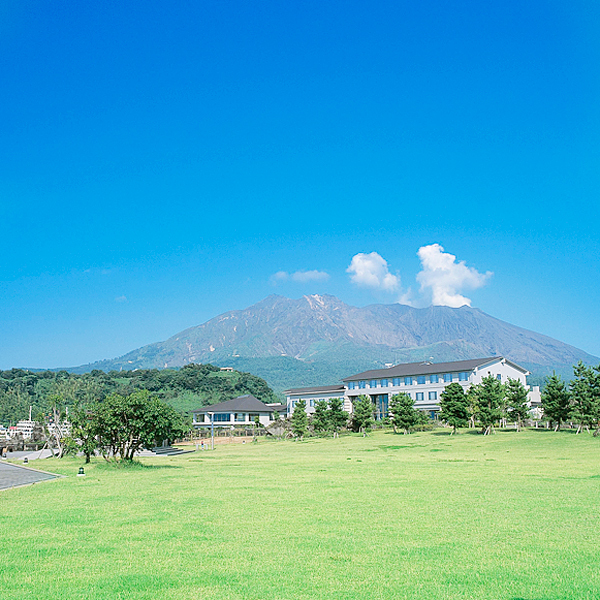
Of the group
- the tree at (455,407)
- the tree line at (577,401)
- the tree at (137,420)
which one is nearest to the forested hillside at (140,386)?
the tree at (455,407)

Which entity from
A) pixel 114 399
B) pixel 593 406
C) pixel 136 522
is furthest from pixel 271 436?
pixel 136 522

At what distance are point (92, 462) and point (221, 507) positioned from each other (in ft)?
61.0

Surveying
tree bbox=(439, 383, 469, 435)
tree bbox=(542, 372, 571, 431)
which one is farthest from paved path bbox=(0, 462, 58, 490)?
tree bbox=(542, 372, 571, 431)

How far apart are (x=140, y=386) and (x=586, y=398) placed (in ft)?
313

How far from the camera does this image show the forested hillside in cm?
10025

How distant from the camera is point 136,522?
10.4 meters

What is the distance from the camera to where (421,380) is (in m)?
69.2

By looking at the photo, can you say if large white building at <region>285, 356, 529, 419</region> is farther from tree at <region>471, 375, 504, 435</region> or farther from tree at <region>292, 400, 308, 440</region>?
tree at <region>292, 400, 308, 440</region>

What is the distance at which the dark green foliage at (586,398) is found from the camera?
39.5m

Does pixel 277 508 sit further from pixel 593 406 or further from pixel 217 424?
pixel 217 424

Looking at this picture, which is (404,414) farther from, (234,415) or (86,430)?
(234,415)

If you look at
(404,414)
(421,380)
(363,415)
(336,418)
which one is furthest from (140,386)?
(404,414)

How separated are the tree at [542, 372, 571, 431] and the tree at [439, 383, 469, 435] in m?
6.35

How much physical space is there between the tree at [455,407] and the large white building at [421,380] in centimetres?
1428
